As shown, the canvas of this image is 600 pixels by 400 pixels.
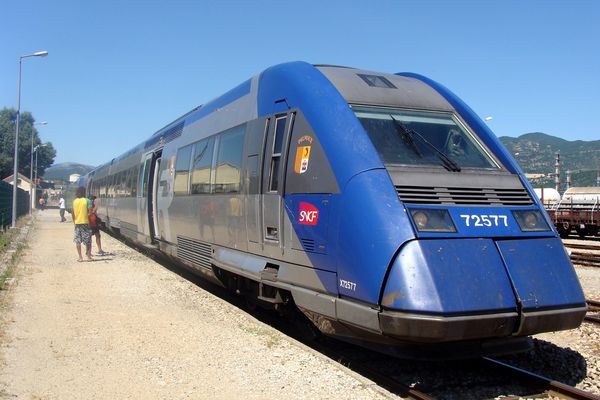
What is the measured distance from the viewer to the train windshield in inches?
214

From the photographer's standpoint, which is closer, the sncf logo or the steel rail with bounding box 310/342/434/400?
the steel rail with bounding box 310/342/434/400

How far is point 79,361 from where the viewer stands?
573cm

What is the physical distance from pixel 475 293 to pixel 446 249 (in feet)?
1.34

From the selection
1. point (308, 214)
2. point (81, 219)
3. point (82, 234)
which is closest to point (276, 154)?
point (308, 214)

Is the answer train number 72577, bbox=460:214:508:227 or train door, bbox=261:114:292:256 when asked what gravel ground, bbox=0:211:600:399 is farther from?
train number 72577, bbox=460:214:508:227

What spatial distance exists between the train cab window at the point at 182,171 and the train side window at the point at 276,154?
3.94 metres

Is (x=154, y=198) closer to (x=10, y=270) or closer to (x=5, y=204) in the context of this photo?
(x=10, y=270)

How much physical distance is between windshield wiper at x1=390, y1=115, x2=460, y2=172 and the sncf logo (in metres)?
1.17

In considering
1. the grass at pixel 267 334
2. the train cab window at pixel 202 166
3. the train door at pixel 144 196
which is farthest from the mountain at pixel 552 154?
the grass at pixel 267 334

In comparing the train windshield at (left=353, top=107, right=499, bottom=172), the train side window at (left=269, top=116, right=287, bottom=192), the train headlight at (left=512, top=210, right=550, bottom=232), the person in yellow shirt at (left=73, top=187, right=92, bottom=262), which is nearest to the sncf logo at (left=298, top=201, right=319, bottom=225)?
the train side window at (left=269, top=116, right=287, bottom=192)

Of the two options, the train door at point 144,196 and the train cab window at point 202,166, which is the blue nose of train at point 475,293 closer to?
→ the train cab window at point 202,166

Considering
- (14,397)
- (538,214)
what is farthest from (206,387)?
(538,214)

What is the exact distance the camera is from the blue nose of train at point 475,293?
14.1 ft

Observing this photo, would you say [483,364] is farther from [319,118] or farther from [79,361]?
[79,361]
